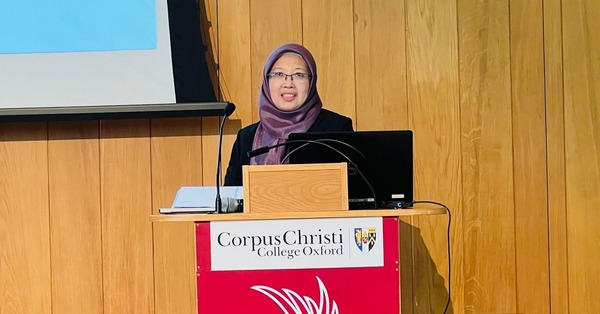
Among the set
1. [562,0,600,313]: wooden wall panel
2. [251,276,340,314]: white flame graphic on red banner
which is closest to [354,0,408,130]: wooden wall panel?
[562,0,600,313]: wooden wall panel

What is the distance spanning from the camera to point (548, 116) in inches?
105

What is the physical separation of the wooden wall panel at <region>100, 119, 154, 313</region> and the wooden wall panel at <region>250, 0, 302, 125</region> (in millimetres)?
467

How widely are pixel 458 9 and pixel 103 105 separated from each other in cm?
136

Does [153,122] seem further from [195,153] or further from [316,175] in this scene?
[316,175]

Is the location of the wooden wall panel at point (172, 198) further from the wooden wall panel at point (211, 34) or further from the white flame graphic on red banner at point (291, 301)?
the white flame graphic on red banner at point (291, 301)

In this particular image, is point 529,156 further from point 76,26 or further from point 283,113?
point 76,26

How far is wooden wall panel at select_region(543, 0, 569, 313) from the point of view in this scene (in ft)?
8.73

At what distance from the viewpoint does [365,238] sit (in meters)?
1.58

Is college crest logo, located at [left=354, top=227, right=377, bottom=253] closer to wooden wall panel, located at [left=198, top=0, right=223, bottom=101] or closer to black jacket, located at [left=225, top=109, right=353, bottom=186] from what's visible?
black jacket, located at [left=225, top=109, right=353, bottom=186]

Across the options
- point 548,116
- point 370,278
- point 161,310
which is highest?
point 548,116

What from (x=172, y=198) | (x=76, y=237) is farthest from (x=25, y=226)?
(x=172, y=198)

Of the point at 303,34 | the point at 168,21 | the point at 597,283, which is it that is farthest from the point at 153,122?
the point at 597,283

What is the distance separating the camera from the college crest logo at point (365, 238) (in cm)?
157

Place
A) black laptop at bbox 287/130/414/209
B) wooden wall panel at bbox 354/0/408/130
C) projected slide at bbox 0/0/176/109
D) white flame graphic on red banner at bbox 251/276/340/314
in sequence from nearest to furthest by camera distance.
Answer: white flame graphic on red banner at bbox 251/276/340/314 < black laptop at bbox 287/130/414/209 < projected slide at bbox 0/0/176/109 < wooden wall panel at bbox 354/0/408/130
